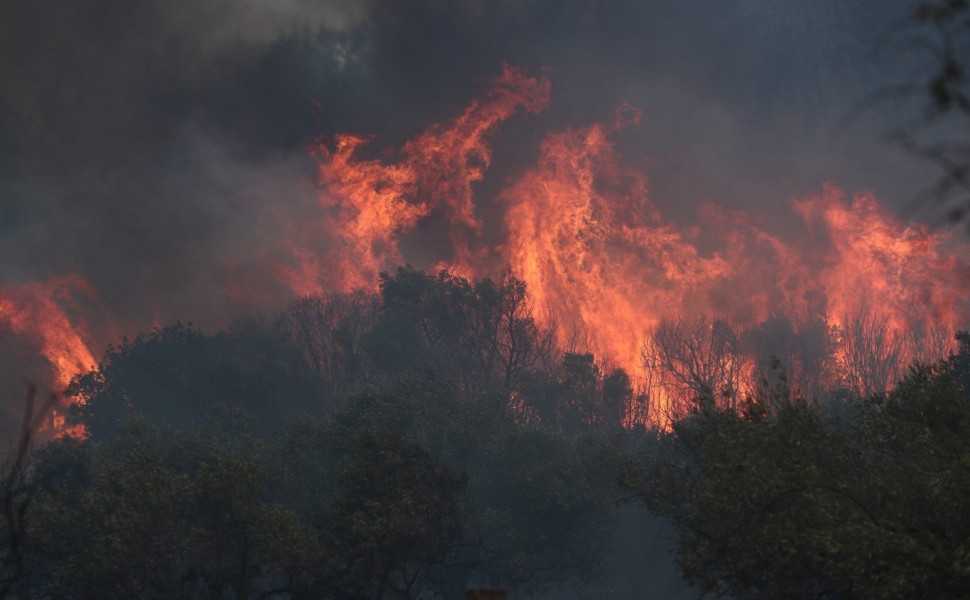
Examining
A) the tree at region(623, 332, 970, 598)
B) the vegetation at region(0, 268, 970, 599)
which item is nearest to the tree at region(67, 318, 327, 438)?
the vegetation at region(0, 268, 970, 599)

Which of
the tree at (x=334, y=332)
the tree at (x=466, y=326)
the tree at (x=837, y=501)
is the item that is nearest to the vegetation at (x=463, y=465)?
the tree at (x=837, y=501)

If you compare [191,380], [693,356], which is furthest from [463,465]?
[693,356]

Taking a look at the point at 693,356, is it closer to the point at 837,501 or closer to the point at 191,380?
the point at 191,380

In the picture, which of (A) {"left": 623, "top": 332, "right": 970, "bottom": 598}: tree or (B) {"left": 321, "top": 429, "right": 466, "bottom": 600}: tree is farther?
(B) {"left": 321, "top": 429, "right": 466, "bottom": 600}: tree

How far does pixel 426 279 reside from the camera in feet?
A: 412

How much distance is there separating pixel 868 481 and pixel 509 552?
45441 millimetres

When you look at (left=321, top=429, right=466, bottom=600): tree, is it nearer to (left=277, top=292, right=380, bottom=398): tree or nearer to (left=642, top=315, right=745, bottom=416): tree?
(left=277, top=292, right=380, bottom=398): tree

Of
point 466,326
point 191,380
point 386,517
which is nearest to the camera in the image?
point 386,517

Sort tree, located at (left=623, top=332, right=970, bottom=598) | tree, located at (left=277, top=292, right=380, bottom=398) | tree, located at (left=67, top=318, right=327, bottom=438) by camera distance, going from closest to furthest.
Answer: tree, located at (left=623, top=332, right=970, bottom=598)
tree, located at (left=67, top=318, right=327, bottom=438)
tree, located at (left=277, top=292, right=380, bottom=398)

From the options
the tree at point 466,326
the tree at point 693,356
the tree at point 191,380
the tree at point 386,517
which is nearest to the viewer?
the tree at point 386,517

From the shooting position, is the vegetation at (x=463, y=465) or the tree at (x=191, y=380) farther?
the tree at (x=191, y=380)

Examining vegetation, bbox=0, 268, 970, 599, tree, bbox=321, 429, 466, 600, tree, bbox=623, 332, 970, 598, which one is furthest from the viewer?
tree, bbox=321, 429, 466, 600

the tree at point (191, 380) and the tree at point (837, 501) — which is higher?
the tree at point (191, 380)

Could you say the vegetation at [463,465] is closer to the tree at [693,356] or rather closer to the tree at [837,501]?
the tree at [837,501]
